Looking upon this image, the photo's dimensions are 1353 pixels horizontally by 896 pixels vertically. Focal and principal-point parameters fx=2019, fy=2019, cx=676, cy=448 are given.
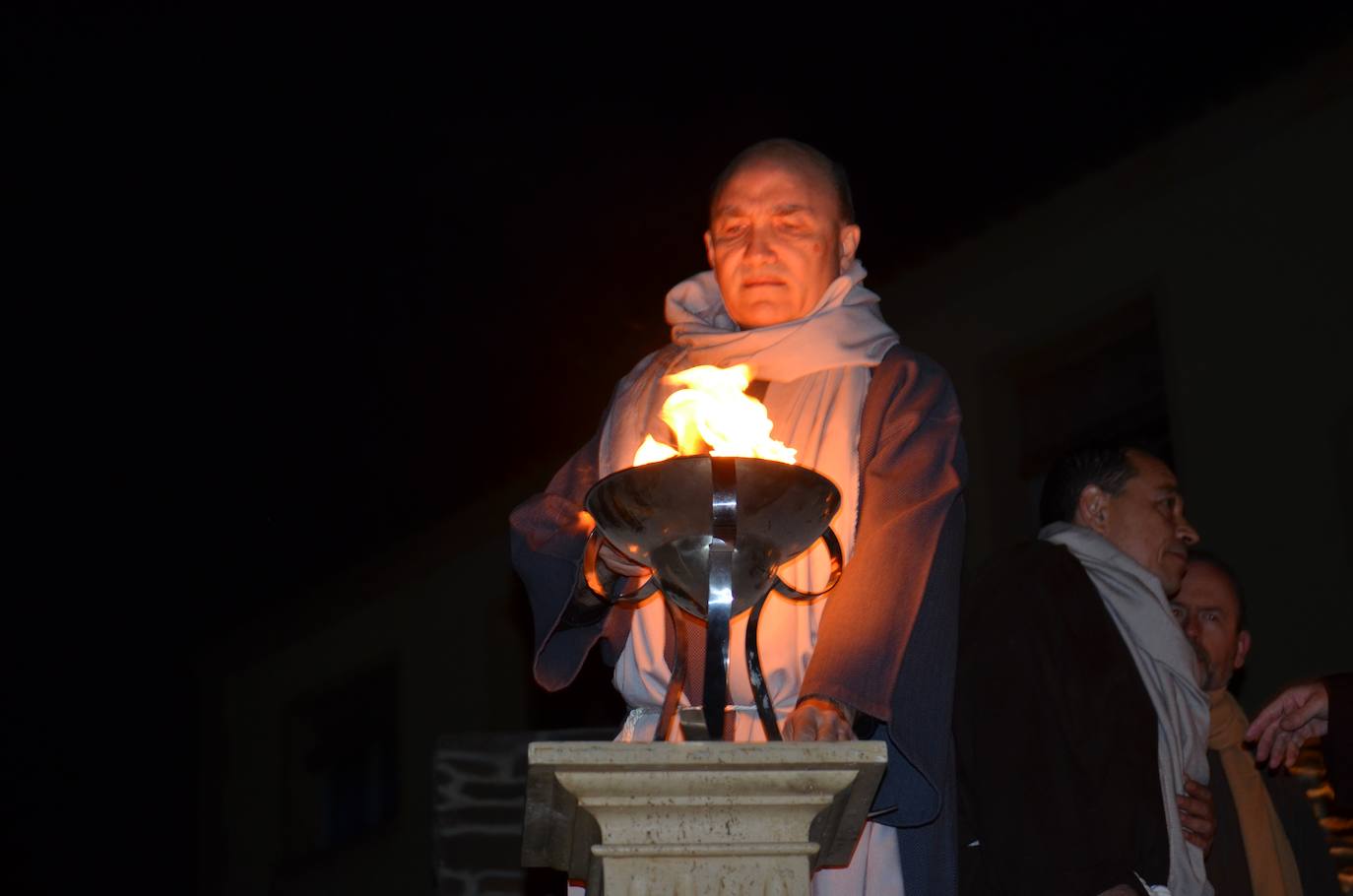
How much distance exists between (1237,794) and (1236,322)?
4.21 metres

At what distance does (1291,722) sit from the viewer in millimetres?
4668

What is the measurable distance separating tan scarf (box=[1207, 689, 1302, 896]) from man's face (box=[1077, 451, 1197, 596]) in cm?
49

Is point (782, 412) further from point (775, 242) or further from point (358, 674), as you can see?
point (358, 674)

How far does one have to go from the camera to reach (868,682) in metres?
3.30

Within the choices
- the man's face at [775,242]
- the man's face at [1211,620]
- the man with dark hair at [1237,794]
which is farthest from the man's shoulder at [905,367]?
the man's face at [1211,620]

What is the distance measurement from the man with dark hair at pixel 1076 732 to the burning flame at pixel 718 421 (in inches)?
36.5

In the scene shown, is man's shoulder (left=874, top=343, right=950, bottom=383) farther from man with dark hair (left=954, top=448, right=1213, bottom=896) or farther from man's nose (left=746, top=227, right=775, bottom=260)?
man with dark hair (left=954, top=448, right=1213, bottom=896)

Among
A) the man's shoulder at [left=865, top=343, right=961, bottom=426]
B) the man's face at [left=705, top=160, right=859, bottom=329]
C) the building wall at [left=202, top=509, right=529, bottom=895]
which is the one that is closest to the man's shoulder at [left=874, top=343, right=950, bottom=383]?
the man's shoulder at [left=865, top=343, right=961, bottom=426]

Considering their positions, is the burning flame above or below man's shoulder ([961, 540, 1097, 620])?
above

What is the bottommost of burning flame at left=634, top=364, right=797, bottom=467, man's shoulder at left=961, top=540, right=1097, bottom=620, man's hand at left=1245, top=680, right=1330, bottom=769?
man's hand at left=1245, top=680, right=1330, bottom=769

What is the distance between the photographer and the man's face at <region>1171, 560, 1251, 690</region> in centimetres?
537

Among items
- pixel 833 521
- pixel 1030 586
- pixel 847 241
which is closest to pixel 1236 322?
pixel 1030 586

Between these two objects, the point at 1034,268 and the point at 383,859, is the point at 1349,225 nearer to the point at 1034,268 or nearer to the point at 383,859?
the point at 1034,268

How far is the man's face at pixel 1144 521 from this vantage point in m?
4.82
